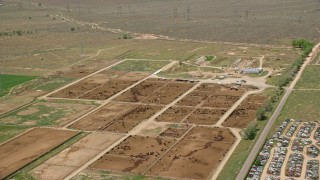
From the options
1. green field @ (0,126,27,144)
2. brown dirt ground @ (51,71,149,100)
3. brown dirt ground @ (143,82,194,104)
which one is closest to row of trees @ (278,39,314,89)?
brown dirt ground @ (143,82,194,104)

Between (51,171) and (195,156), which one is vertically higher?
(195,156)

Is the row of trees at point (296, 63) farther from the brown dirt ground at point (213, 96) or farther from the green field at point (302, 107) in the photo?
the brown dirt ground at point (213, 96)

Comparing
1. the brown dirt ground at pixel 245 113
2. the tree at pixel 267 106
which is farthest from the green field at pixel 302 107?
the brown dirt ground at pixel 245 113

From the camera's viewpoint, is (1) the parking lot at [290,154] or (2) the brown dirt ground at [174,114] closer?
(1) the parking lot at [290,154]

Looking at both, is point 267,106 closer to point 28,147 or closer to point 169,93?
point 169,93

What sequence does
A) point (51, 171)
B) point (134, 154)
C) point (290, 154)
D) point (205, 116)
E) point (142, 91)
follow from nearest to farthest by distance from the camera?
point (51, 171)
point (290, 154)
point (134, 154)
point (205, 116)
point (142, 91)

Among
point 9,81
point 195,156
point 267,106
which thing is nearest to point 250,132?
point 195,156

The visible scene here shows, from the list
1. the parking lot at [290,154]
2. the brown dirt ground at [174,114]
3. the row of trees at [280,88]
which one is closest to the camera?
the parking lot at [290,154]
